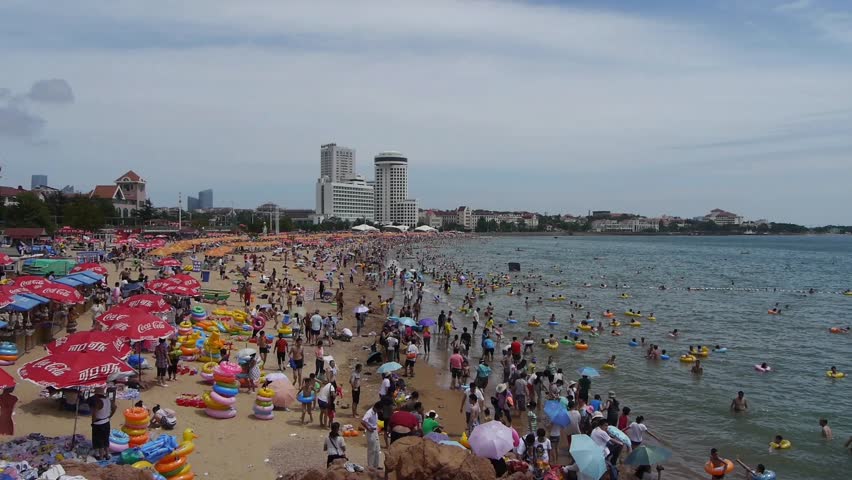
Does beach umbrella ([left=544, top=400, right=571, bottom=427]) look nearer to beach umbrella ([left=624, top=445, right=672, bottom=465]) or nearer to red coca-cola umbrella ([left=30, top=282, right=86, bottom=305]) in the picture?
beach umbrella ([left=624, top=445, right=672, bottom=465])

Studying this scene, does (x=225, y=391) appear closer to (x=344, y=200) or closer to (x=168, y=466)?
(x=168, y=466)

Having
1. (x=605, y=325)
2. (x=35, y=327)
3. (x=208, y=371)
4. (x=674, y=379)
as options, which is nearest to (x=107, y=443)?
(x=208, y=371)

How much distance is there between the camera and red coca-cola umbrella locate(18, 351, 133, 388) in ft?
26.4

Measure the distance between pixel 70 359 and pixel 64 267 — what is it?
1815cm

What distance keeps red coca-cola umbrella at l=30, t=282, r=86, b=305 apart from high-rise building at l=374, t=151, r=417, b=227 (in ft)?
589

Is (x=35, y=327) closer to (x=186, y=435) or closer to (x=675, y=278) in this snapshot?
(x=186, y=435)

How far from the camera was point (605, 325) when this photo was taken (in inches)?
1115

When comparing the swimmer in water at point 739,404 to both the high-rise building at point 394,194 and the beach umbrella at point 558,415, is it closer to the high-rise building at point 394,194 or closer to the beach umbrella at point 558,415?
the beach umbrella at point 558,415

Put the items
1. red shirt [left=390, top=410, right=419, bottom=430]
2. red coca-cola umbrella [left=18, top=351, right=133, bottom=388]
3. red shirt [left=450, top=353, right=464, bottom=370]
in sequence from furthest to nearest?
1. red shirt [left=450, top=353, right=464, bottom=370]
2. red shirt [left=390, top=410, right=419, bottom=430]
3. red coca-cola umbrella [left=18, top=351, right=133, bottom=388]

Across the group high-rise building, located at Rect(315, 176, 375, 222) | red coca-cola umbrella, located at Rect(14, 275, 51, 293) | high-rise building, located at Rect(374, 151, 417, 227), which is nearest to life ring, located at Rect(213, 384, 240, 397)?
red coca-cola umbrella, located at Rect(14, 275, 51, 293)

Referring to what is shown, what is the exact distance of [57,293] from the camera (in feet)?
46.7

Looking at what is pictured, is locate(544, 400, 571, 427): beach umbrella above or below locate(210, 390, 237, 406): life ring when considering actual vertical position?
below

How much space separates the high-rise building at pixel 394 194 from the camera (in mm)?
194125

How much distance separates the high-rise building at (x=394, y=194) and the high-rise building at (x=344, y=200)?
423cm
